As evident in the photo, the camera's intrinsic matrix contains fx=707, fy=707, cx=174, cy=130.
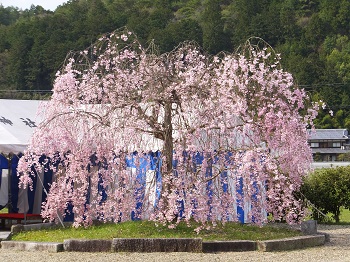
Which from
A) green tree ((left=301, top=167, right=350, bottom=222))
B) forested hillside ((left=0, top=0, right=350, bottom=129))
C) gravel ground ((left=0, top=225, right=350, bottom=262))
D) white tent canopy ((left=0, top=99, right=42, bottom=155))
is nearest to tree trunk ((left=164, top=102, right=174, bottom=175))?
gravel ground ((left=0, top=225, right=350, bottom=262))

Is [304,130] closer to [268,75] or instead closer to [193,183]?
[268,75]

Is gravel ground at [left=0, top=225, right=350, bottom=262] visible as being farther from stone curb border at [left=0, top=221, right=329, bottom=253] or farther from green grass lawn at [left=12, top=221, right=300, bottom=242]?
green grass lawn at [left=12, top=221, right=300, bottom=242]

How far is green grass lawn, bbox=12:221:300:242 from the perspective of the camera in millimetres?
10695

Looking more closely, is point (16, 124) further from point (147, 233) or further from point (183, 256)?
point (183, 256)

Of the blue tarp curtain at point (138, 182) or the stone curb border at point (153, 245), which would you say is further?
the blue tarp curtain at point (138, 182)

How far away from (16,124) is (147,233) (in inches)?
207

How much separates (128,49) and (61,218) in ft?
10.7

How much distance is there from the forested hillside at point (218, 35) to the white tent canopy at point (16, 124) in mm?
23896

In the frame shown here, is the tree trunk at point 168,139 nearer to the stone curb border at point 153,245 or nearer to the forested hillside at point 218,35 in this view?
the stone curb border at point 153,245

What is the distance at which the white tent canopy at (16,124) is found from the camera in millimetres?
13672

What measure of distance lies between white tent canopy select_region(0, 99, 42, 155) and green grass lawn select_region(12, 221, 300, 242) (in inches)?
94.1

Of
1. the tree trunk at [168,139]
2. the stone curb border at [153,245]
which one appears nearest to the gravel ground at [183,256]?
the stone curb border at [153,245]

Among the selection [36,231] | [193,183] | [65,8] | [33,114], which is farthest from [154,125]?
[65,8]

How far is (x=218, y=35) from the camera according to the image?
69.9 m
